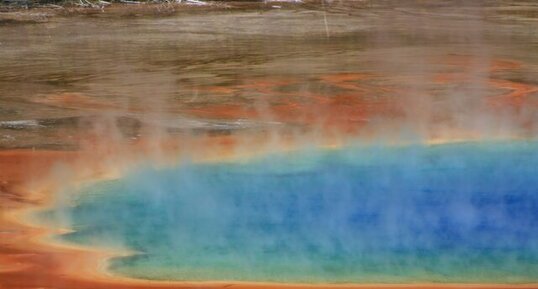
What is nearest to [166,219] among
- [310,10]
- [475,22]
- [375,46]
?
[375,46]

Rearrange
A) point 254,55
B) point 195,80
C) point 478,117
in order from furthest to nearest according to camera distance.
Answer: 1. point 254,55
2. point 195,80
3. point 478,117

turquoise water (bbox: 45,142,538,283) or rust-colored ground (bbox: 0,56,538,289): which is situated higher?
rust-colored ground (bbox: 0,56,538,289)

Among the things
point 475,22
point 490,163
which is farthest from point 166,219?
point 475,22

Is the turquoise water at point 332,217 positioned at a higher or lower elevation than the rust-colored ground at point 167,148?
lower

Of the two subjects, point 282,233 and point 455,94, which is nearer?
point 282,233

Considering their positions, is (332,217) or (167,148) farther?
(167,148)

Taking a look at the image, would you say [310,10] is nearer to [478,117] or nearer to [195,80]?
[195,80]

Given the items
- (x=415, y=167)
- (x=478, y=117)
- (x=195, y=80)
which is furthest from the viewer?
(x=195, y=80)
